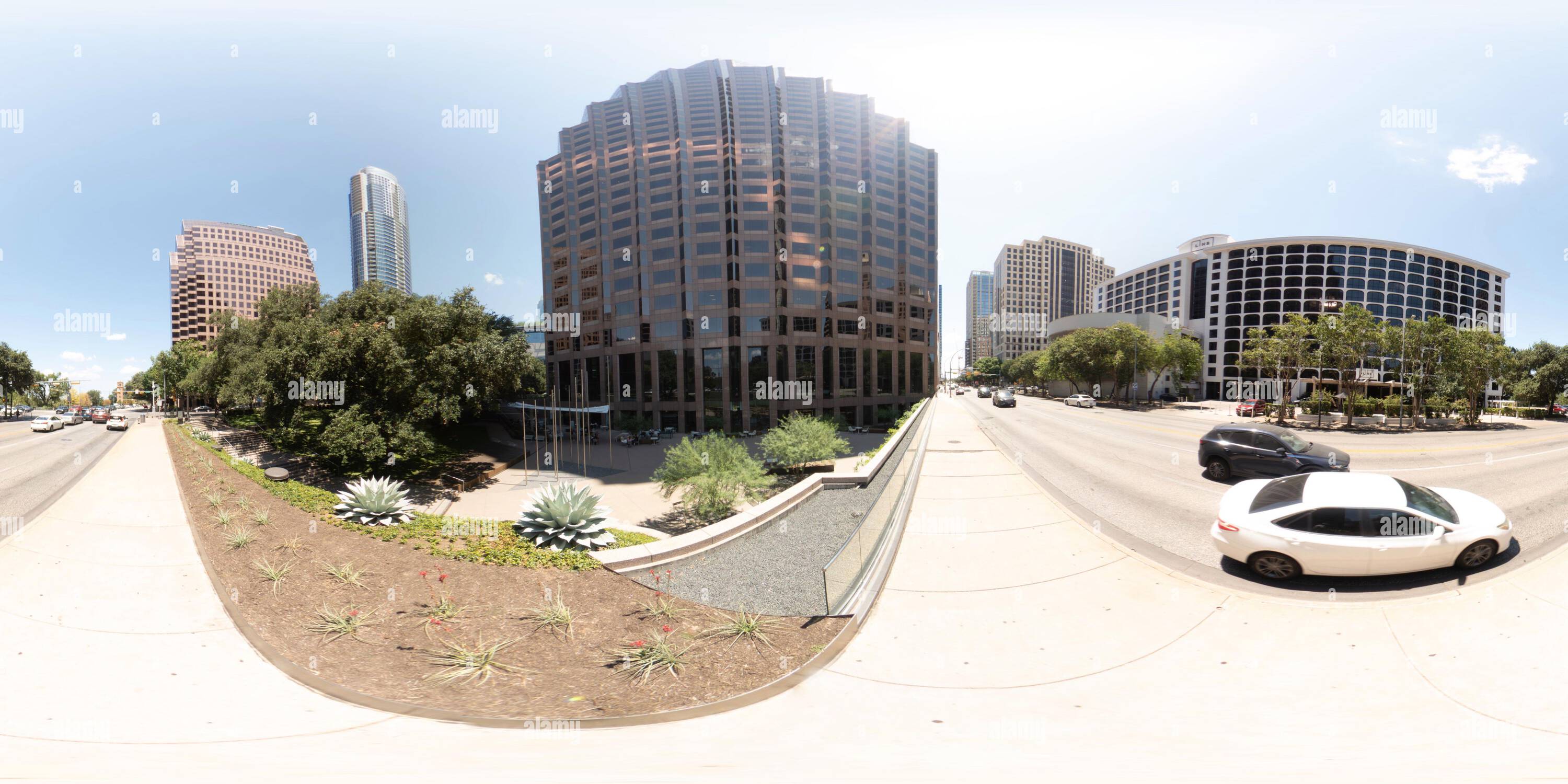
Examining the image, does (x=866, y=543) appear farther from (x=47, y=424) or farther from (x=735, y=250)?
(x=47, y=424)

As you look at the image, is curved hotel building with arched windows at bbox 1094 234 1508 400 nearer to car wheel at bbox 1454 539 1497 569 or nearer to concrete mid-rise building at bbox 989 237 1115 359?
concrete mid-rise building at bbox 989 237 1115 359

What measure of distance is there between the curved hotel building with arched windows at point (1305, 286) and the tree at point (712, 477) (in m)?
96.6

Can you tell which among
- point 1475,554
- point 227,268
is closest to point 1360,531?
point 1475,554

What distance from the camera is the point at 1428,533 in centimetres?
663

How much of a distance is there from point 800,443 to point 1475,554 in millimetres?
14113

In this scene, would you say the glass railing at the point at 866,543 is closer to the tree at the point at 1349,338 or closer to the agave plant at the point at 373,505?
the agave plant at the point at 373,505

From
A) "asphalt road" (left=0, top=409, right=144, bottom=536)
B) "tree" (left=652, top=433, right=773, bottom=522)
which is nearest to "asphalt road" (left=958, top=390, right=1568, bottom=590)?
"tree" (left=652, top=433, right=773, bottom=522)

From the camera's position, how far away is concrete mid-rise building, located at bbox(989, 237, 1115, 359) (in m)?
149

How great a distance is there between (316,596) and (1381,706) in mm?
12198

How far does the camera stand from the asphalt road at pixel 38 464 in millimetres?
13258

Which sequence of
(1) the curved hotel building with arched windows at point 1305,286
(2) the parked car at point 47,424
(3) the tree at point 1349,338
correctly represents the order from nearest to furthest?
(3) the tree at point 1349,338 < (2) the parked car at point 47,424 < (1) the curved hotel building with arched windows at point 1305,286

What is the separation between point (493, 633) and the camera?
5.93m

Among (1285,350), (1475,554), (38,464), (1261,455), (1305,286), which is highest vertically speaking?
(1305,286)

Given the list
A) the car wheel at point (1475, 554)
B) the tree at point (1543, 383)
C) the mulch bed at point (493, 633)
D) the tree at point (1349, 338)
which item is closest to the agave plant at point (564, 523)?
the mulch bed at point (493, 633)
